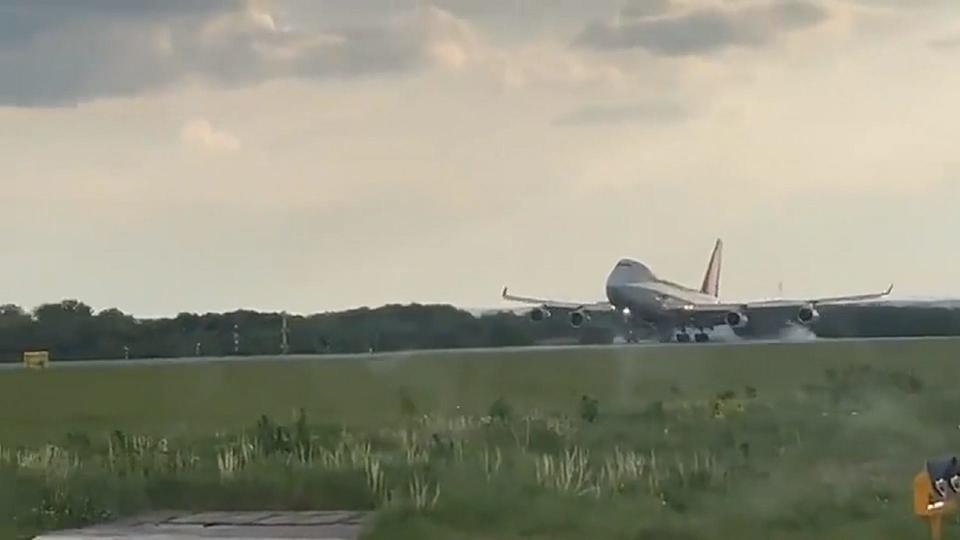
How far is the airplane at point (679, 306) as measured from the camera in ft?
10.9

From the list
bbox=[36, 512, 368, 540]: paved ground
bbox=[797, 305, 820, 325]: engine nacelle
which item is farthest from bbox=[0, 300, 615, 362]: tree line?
bbox=[797, 305, 820, 325]: engine nacelle

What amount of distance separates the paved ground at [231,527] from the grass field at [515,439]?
0.04 m

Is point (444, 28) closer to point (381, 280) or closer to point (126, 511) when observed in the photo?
point (381, 280)

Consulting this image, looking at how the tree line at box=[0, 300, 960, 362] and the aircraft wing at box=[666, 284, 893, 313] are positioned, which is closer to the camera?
the aircraft wing at box=[666, 284, 893, 313]

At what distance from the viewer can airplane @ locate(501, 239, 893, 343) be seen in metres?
3.33

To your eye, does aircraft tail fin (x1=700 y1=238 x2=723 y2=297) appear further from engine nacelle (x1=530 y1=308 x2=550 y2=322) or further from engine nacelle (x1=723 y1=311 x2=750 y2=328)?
engine nacelle (x1=530 y1=308 x2=550 y2=322)

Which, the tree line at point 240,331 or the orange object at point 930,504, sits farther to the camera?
the tree line at point 240,331

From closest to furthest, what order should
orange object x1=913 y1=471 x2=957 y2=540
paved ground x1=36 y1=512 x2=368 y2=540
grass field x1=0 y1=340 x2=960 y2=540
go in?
orange object x1=913 y1=471 x2=957 y2=540 < grass field x1=0 y1=340 x2=960 y2=540 < paved ground x1=36 y1=512 x2=368 y2=540

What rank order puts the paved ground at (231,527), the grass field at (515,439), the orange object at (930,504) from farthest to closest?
the paved ground at (231,527)
the grass field at (515,439)
the orange object at (930,504)

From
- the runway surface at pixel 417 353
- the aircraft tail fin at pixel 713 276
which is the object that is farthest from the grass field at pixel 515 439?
the aircraft tail fin at pixel 713 276

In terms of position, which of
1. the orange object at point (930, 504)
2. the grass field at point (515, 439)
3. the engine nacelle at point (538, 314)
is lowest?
the orange object at point (930, 504)

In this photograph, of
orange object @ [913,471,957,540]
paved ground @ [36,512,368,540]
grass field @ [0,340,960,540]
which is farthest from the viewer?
Result: paved ground @ [36,512,368,540]

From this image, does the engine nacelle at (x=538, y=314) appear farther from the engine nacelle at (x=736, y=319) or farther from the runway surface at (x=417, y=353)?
the engine nacelle at (x=736, y=319)

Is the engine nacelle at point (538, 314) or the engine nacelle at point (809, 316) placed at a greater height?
the engine nacelle at point (538, 314)
